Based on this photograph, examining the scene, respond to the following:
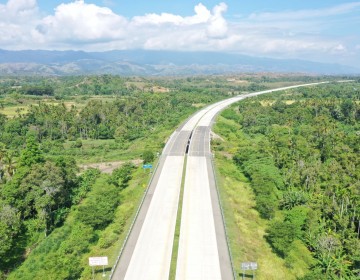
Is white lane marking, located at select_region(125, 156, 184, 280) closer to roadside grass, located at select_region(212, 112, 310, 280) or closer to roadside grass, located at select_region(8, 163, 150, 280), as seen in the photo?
roadside grass, located at select_region(8, 163, 150, 280)

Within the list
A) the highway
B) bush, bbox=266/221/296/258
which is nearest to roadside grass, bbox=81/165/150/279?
the highway

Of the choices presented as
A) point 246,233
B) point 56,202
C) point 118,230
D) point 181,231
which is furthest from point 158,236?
point 56,202

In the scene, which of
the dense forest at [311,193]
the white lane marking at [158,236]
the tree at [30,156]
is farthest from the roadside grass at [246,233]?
the tree at [30,156]

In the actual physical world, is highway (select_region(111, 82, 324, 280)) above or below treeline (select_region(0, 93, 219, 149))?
below

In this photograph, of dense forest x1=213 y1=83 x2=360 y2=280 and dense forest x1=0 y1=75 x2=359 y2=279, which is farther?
dense forest x1=213 y1=83 x2=360 y2=280

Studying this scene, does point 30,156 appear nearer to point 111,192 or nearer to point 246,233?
point 111,192

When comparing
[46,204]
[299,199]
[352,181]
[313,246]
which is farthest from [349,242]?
[46,204]

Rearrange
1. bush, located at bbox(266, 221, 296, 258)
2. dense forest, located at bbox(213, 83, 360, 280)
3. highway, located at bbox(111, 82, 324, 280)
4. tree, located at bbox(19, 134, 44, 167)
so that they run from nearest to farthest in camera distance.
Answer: highway, located at bbox(111, 82, 324, 280) < bush, located at bbox(266, 221, 296, 258) < dense forest, located at bbox(213, 83, 360, 280) < tree, located at bbox(19, 134, 44, 167)
